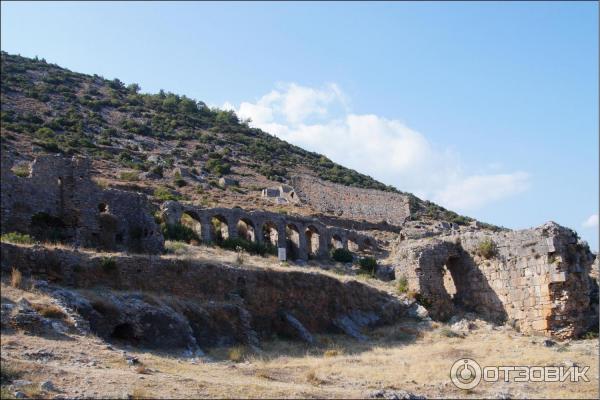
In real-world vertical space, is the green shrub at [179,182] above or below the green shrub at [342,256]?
above

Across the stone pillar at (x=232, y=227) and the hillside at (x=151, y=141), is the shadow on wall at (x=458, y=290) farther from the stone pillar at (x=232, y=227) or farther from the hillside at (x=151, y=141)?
the hillside at (x=151, y=141)

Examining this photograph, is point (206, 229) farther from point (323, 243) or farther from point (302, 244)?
point (323, 243)

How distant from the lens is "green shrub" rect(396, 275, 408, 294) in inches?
917

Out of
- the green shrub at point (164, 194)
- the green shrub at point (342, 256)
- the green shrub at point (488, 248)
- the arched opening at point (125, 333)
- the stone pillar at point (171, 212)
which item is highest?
the green shrub at point (164, 194)

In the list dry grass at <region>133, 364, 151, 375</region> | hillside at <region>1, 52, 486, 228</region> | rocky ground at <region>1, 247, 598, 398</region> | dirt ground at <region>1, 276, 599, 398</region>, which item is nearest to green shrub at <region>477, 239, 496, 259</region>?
dirt ground at <region>1, 276, 599, 398</region>

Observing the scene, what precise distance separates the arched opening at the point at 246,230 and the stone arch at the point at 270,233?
23.7 inches

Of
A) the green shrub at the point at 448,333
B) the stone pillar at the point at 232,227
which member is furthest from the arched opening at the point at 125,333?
the stone pillar at the point at 232,227

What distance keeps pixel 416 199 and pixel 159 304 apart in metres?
58.6

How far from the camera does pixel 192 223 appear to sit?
32.8 m

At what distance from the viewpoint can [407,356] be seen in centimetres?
1638

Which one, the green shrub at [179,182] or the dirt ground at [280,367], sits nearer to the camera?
the dirt ground at [280,367]

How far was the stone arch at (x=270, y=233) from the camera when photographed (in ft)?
112

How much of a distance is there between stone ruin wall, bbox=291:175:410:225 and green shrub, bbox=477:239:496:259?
26.9 metres

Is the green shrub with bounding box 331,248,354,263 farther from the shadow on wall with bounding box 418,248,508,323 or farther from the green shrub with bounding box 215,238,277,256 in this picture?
the shadow on wall with bounding box 418,248,508,323
